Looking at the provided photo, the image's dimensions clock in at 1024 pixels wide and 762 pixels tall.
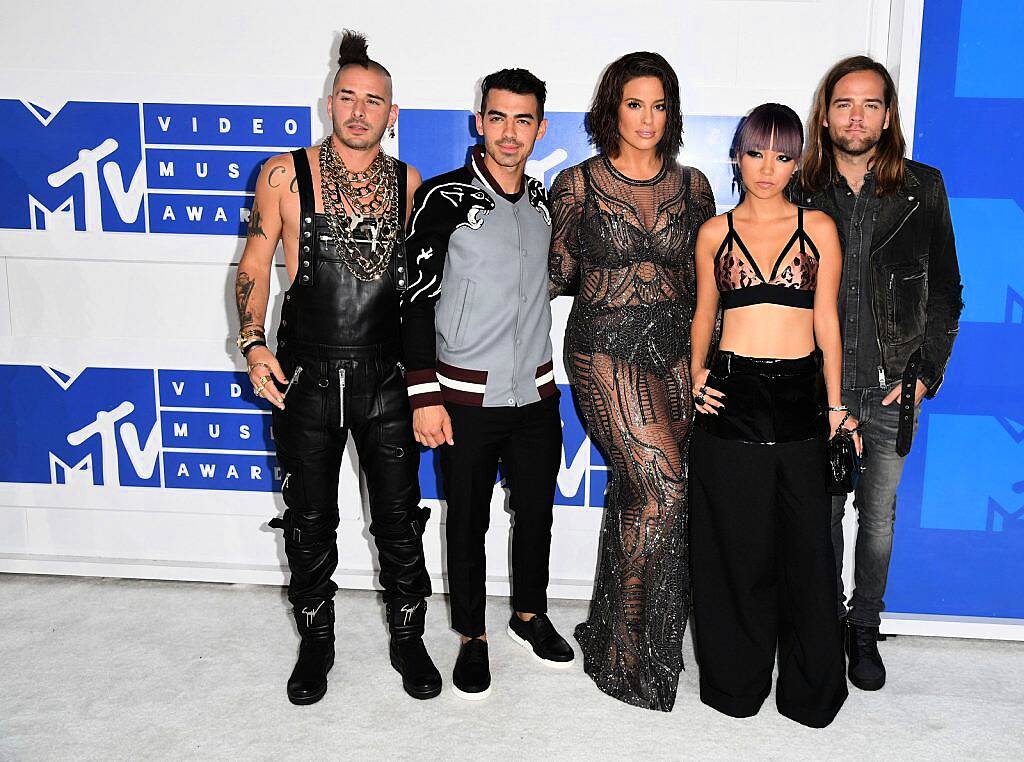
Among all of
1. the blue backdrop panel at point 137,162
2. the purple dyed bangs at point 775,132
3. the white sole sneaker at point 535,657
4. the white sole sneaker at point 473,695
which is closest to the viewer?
the purple dyed bangs at point 775,132

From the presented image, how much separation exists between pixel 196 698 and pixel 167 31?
2.42 metres

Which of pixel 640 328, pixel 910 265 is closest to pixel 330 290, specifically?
pixel 640 328

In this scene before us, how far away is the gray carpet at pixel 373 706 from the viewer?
244 cm

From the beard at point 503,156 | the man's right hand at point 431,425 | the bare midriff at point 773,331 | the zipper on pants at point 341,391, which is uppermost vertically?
the beard at point 503,156

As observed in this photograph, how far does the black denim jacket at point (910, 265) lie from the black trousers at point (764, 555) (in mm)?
385

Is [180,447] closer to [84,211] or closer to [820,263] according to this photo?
[84,211]

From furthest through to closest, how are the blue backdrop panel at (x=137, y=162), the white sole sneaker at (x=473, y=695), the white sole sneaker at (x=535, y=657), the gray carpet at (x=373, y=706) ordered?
1. the blue backdrop panel at (x=137, y=162)
2. the white sole sneaker at (x=535, y=657)
3. the white sole sneaker at (x=473, y=695)
4. the gray carpet at (x=373, y=706)

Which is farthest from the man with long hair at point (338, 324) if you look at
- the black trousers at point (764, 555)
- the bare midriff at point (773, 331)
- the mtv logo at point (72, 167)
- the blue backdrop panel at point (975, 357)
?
the blue backdrop panel at point (975, 357)

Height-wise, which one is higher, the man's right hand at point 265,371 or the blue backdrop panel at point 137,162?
the blue backdrop panel at point 137,162

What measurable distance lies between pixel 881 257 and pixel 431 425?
4.79 feet

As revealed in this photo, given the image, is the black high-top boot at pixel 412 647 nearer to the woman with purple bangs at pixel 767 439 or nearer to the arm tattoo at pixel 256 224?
the woman with purple bangs at pixel 767 439

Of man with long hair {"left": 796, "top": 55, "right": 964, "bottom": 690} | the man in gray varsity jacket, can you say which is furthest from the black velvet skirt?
the man in gray varsity jacket

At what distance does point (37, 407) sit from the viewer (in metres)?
3.56

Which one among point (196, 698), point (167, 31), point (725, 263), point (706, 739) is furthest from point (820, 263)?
point (167, 31)
